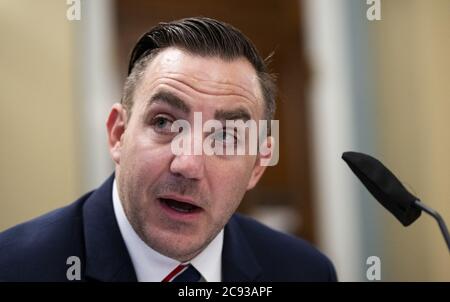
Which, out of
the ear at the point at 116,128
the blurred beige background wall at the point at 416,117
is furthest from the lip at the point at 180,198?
the blurred beige background wall at the point at 416,117

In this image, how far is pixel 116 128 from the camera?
2.39 feet

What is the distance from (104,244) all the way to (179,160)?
0.51 feet

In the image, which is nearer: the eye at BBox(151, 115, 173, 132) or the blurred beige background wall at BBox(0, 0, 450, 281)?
the eye at BBox(151, 115, 173, 132)

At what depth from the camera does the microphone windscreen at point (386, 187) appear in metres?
0.57

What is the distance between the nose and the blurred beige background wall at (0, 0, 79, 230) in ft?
0.89

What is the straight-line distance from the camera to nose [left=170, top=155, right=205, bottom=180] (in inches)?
24.5

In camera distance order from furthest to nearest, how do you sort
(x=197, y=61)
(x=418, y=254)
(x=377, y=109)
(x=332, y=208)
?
1. (x=332, y=208)
2. (x=377, y=109)
3. (x=418, y=254)
4. (x=197, y=61)

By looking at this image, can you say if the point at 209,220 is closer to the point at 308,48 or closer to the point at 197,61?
the point at 197,61

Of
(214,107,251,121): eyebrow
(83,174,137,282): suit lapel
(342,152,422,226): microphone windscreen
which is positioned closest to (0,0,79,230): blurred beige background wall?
(83,174,137,282): suit lapel

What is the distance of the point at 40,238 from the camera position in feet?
2.30

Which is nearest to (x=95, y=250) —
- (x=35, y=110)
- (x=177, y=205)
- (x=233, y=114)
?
(x=177, y=205)

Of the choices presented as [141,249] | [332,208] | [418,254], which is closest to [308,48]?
[332,208]

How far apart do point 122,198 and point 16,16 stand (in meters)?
0.39

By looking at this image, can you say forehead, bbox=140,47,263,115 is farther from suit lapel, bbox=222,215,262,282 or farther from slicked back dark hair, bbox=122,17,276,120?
suit lapel, bbox=222,215,262,282
